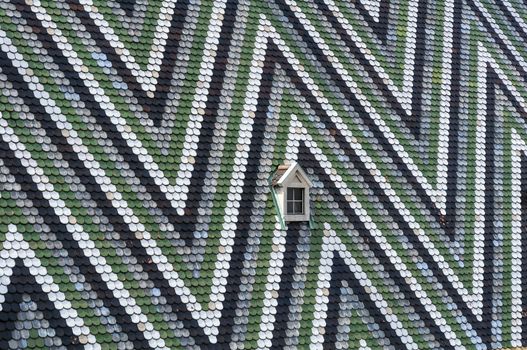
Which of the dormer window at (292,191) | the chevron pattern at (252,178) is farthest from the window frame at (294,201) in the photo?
the chevron pattern at (252,178)

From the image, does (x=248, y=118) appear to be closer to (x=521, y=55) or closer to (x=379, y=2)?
(x=379, y=2)

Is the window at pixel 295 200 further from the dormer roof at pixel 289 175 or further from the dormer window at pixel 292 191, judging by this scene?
the dormer roof at pixel 289 175

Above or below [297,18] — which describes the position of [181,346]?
below

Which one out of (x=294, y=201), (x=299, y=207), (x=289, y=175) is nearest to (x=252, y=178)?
(x=289, y=175)

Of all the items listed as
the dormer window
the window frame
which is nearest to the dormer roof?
the dormer window

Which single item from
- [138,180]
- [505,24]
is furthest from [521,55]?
[138,180]

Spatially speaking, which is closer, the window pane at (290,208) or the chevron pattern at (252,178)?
the chevron pattern at (252,178)

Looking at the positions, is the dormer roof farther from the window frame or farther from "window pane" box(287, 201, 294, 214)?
"window pane" box(287, 201, 294, 214)
